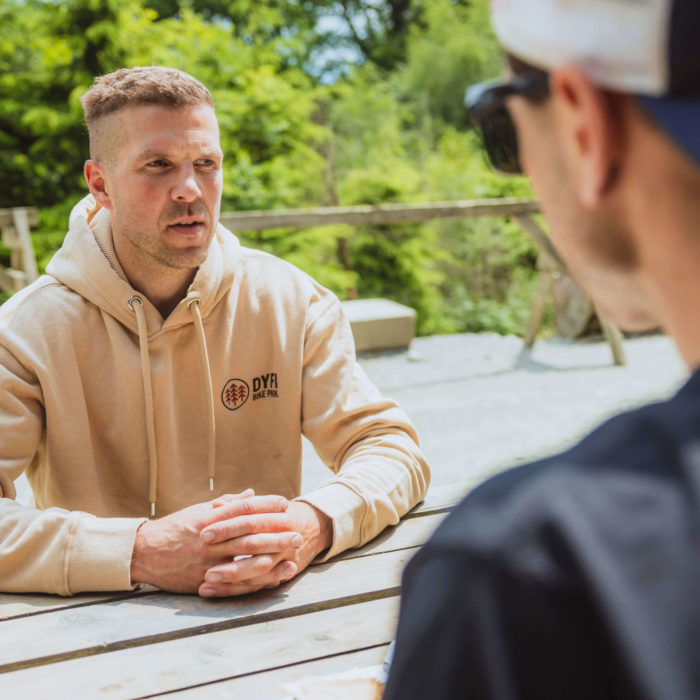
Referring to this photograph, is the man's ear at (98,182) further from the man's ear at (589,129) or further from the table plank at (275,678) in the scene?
the man's ear at (589,129)

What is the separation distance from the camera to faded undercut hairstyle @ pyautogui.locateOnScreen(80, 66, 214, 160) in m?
2.19

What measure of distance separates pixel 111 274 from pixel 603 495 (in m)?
1.89

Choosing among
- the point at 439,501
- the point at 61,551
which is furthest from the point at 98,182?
the point at 439,501

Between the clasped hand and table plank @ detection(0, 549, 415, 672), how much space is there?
3cm

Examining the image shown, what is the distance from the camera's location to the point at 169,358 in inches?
85.0

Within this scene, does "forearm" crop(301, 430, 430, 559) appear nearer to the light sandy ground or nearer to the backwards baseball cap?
the backwards baseball cap

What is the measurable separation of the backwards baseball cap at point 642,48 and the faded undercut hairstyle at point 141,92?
71.5 inches

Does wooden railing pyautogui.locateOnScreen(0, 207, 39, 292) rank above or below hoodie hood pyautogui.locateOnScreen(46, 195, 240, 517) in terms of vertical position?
below

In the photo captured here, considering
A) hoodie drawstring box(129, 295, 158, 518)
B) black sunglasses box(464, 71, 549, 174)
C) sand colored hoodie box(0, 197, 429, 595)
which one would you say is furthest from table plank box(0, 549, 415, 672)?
black sunglasses box(464, 71, 549, 174)

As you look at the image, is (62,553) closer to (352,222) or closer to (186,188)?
(186,188)

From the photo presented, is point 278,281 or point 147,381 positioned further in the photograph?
point 278,281

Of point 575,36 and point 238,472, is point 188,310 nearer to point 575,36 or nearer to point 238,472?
point 238,472

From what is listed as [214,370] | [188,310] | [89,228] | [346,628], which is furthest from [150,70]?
[346,628]

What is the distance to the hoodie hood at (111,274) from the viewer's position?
213cm
